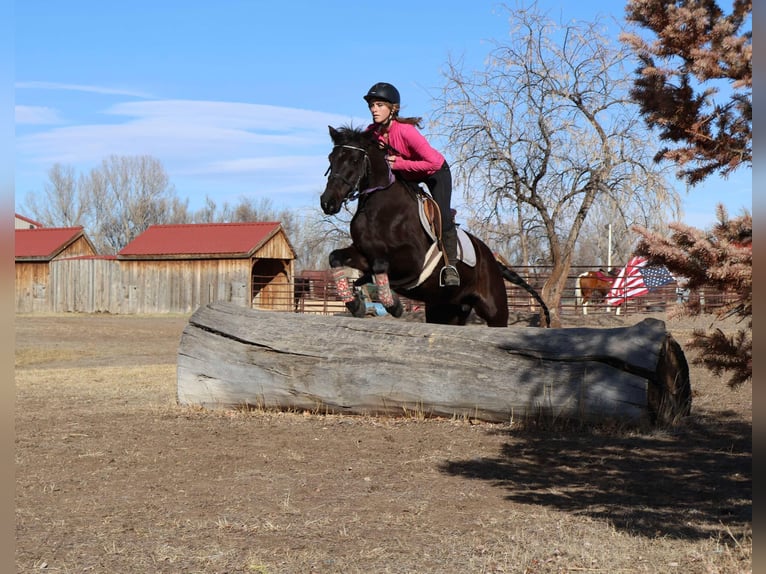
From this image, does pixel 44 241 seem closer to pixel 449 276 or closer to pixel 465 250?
pixel 465 250

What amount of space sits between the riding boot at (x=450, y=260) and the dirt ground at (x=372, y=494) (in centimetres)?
160

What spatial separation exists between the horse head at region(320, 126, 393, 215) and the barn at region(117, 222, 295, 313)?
1206 inches

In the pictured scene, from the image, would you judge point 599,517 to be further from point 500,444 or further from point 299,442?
point 299,442

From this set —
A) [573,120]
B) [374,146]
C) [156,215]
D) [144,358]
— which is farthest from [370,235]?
[156,215]

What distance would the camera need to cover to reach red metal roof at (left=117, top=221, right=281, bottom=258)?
129 ft

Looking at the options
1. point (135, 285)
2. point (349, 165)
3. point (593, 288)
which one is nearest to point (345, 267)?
point (349, 165)

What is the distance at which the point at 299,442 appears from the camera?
259 inches

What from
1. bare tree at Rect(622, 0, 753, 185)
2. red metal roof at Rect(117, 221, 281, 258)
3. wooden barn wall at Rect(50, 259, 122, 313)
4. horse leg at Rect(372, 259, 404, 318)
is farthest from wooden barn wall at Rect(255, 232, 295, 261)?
bare tree at Rect(622, 0, 753, 185)

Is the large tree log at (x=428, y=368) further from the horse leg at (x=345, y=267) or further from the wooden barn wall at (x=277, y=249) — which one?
the wooden barn wall at (x=277, y=249)

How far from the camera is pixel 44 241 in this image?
4500 cm

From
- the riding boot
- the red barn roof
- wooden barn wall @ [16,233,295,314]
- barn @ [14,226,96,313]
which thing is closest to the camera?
the riding boot

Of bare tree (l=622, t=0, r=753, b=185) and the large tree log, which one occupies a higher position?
bare tree (l=622, t=0, r=753, b=185)

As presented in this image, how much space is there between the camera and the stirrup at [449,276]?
828cm

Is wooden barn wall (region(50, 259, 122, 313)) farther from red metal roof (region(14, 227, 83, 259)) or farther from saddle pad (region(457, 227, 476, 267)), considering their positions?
saddle pad (region(457, 227, 476, 267))
